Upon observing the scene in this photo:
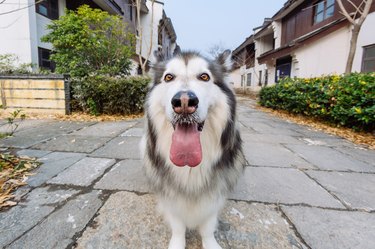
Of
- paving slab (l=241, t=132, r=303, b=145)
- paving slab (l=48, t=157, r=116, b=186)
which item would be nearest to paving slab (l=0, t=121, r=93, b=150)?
paving slab (l=48, t=157, r=116, b=186)

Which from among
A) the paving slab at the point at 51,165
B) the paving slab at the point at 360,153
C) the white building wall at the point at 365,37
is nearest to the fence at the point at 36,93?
the paving slab at the point at 51,165

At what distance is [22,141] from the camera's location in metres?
3.84

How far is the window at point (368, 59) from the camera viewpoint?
7.29 m

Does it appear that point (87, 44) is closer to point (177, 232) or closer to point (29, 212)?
point (29, 212)

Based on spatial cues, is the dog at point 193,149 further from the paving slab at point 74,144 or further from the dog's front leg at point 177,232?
the paving slab at point 74,144

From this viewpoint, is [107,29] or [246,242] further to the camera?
[107,29]

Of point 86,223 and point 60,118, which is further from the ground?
point 60,118

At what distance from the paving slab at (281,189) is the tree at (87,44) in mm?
6797

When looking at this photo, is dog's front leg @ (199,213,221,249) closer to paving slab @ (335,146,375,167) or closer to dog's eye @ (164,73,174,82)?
dog's eye @ (164,73,174,82)

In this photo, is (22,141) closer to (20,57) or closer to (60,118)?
(60,118)

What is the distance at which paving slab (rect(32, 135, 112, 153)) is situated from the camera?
3.51 metres

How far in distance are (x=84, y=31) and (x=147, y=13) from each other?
11.8 m

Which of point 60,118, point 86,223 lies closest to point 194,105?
point 86,223

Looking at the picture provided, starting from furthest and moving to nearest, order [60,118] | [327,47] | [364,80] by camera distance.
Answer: [327,47], [60,118], [364,80]
